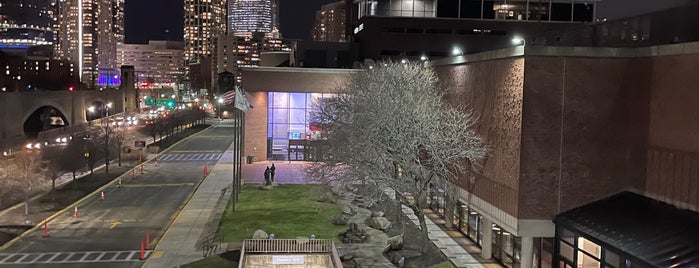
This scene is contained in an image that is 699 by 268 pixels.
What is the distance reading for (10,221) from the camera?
34.9 m

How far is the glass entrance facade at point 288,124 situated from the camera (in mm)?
60594

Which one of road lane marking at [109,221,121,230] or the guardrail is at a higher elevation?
the guardrail

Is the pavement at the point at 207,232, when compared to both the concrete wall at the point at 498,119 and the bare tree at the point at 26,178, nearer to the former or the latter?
the concrete wall at the point at 498,119

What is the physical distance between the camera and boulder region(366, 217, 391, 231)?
31734mm

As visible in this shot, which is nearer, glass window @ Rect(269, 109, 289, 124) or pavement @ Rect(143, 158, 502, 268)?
pavement @ Rect(143, 158, 502, 268)

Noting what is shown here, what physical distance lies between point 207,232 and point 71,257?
6597 millimetres

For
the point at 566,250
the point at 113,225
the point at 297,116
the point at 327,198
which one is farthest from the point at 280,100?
the point at 566,250

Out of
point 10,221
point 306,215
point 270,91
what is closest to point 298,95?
point 270,91

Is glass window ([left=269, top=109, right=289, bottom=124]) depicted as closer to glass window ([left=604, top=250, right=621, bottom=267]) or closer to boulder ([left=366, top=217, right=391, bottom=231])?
boulder ([left=366, top=217, right=391, bottom=231])

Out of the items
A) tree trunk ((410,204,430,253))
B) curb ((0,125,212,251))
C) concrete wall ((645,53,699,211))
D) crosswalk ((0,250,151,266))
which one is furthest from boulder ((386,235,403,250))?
curb ((0,125,212,251))

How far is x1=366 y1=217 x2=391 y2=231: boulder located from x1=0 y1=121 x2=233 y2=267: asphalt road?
1088 cm

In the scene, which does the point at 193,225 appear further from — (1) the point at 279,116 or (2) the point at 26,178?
(1) the point at 279,116

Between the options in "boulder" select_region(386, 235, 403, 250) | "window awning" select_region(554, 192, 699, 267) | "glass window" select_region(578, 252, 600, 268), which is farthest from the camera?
"boulder" select_region(386, 235, 403, 250)

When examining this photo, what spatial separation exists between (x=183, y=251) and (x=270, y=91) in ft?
107
